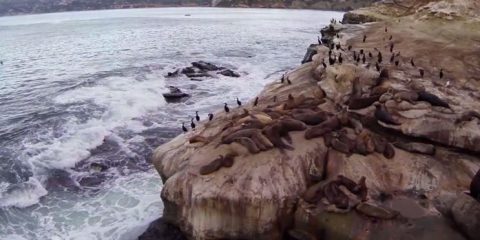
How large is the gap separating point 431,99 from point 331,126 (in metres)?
3.55

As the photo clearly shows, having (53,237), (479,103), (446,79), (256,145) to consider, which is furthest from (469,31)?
(53,237)

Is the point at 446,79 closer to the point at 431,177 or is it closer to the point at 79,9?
the point at 431,177

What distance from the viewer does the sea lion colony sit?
38.1 ft

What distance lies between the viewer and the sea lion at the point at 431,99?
14508mm

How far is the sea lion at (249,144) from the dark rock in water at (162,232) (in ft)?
9.93

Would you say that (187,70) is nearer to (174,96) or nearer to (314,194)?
(174,96)

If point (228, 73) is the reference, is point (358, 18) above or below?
above

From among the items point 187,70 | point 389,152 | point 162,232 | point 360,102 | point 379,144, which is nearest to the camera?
point 389,152

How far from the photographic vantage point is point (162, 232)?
13555 millimetres

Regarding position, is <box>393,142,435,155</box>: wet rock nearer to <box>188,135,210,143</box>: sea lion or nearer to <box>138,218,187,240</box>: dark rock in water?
<box>188,135,210,143</box>: sea lion

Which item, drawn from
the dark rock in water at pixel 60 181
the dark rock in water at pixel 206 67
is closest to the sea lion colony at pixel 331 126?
the dark rock in water at pixel 60 181

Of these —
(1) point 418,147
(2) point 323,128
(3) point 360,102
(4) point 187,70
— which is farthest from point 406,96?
(4) point 187,70

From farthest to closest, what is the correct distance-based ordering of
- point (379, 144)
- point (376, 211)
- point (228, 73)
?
point (228, 73) < point (379, 144) < point (376, 211)

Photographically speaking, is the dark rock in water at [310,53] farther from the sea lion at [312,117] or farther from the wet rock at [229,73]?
the sea lion at [312,117]
